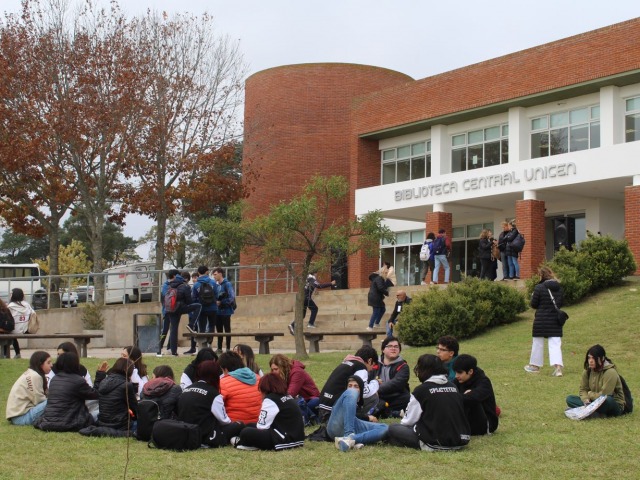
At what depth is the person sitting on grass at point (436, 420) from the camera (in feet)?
29.2

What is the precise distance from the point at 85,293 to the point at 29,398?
1990 centimetres

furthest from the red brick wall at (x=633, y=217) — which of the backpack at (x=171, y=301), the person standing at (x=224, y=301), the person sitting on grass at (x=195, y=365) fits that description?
the person sitting on grass at (x=195, y=365)

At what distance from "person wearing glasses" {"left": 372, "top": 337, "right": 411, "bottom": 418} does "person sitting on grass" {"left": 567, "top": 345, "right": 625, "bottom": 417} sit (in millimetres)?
2046

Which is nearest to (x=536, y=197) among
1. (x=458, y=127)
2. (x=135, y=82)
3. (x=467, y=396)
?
(x=458, y=127)

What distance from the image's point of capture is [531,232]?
30.0 m

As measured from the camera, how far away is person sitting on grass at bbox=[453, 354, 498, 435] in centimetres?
966

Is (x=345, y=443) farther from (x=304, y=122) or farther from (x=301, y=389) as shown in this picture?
Result: (x=304, y=122)

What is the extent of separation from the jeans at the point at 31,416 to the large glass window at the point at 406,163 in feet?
83.9

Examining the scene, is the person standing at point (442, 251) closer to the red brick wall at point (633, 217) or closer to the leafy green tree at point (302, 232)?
the red brick wall at point (633, 217)

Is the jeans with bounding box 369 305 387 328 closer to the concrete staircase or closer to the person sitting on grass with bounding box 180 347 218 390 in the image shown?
the concrete staircase

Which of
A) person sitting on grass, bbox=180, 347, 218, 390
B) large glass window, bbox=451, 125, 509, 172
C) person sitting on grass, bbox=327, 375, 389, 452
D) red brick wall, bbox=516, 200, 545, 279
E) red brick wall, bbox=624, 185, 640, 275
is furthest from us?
large glass window, bbox=451, 125, 509, 172

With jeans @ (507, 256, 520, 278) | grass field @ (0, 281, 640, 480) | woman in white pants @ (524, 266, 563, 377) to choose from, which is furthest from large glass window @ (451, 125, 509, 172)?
grass field @ (0, 281, 640, 480)

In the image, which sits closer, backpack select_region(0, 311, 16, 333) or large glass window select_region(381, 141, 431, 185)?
backpack select_region(0, 311, 16, 333)

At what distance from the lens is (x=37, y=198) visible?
32406 mm
